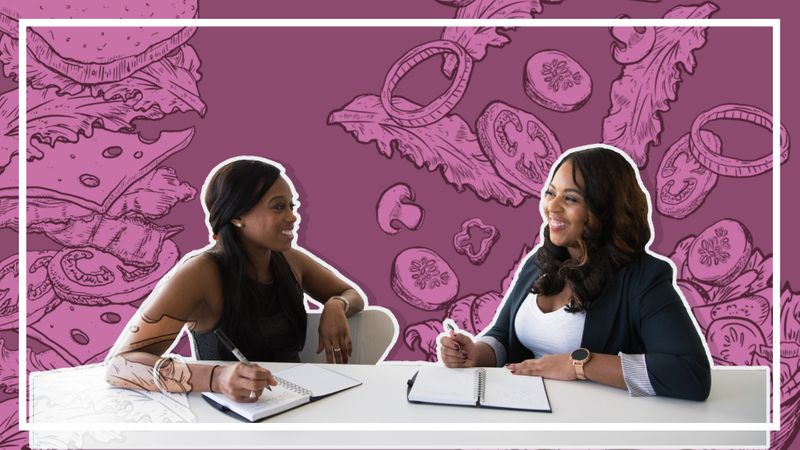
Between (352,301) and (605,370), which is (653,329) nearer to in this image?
(605,370)

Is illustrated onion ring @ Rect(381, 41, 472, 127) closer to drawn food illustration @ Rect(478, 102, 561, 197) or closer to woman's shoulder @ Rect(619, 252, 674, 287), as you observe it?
drawn food illustration @ Rect(478, 102, 561, 197)

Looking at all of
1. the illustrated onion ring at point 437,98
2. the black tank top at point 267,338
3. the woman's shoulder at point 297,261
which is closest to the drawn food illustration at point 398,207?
the illustrated onion ring at point 437,98

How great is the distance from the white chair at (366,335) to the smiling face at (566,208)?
0.82 meters

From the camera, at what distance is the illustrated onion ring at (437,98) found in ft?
7.18

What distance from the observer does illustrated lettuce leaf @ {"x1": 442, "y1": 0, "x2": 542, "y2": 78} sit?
84.0 inches

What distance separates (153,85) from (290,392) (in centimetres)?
131

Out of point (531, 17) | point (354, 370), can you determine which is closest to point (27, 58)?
point (354, 370)

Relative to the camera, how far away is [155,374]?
1.72 metres

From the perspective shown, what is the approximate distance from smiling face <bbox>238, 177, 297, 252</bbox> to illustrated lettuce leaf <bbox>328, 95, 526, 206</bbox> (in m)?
0.35

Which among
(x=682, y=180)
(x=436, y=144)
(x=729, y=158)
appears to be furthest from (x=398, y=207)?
(x=729, y=158)

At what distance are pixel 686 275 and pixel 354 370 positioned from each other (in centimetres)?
138

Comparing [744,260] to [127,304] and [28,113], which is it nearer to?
[127,304]

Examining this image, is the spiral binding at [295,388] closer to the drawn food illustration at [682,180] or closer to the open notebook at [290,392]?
the open notebook at [290,392]

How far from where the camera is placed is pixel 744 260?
224 centimetres
